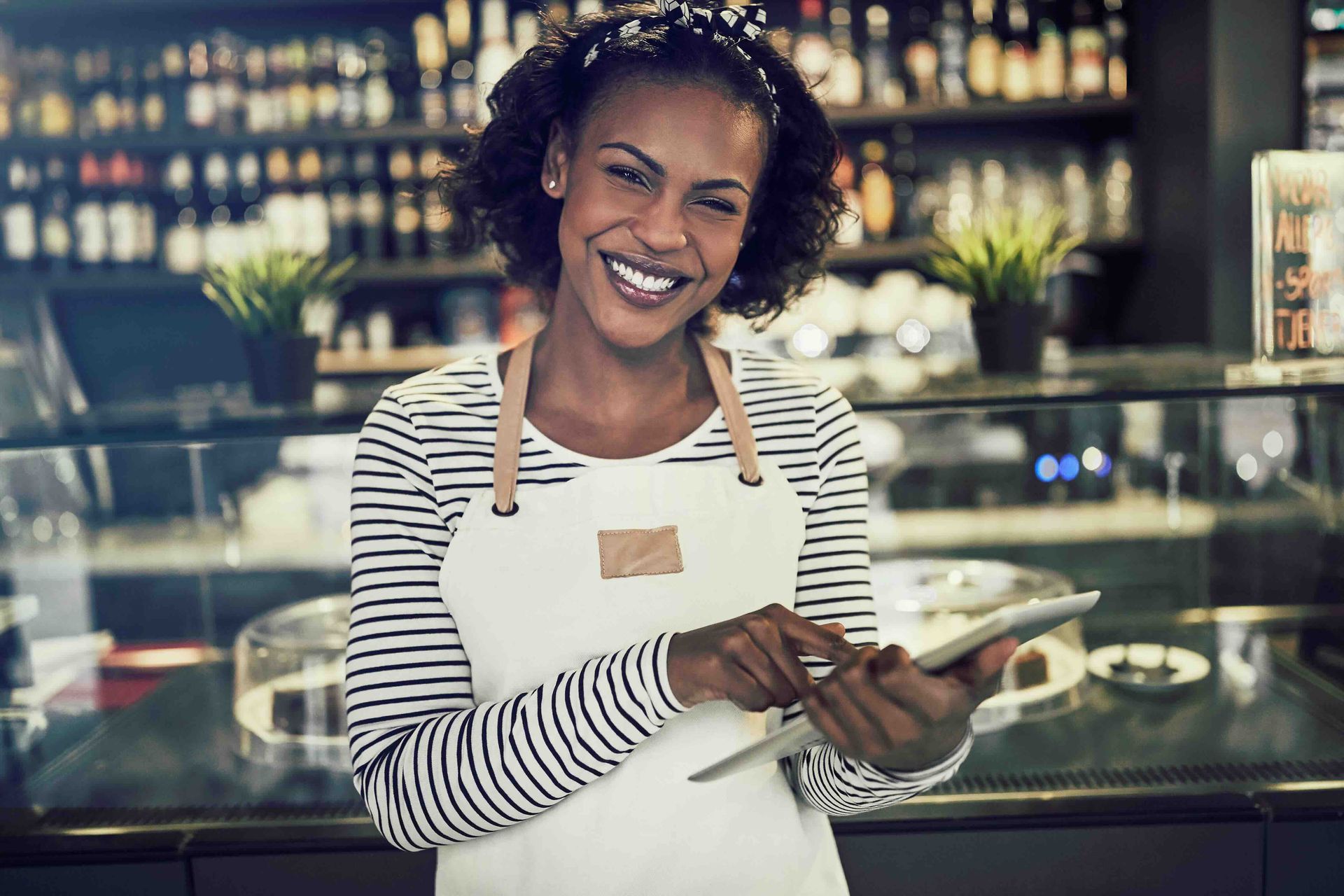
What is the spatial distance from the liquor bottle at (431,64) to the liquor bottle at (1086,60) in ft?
5.85

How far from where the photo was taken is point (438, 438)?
101 cm

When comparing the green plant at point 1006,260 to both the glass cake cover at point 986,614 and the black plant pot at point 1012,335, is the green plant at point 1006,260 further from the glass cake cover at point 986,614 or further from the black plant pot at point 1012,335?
the glass cake cover at point 986,614

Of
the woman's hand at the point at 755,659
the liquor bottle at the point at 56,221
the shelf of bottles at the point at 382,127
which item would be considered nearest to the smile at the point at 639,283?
the woman's hand at the point at 755,659

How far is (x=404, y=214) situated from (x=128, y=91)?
0.90 metres

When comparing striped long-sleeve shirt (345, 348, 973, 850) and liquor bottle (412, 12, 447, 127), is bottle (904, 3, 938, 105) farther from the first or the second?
striped long-sleeve shirt (345, 348, 973, 850)

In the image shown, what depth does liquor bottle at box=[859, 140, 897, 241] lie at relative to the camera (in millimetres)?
3432

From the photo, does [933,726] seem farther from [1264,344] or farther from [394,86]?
[394,86]

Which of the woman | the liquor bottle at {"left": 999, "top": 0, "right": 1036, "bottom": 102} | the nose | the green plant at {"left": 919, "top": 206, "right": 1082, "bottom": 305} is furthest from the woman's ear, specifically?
the liquor bottle at {"left": 999, "top": 0, "right": 1036, "bottom": 102}

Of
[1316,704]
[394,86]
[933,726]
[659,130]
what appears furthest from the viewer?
[394,86]

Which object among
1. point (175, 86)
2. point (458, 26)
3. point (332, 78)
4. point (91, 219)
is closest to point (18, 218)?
point (91, 219)

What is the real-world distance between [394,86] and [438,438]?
271 centimetres

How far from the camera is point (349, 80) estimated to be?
3418mm

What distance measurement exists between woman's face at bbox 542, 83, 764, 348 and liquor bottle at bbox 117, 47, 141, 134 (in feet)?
9.62

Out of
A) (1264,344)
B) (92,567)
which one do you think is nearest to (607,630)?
(92,567)
